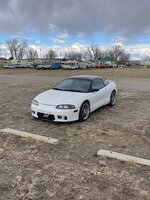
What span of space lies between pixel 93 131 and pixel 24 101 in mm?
4692

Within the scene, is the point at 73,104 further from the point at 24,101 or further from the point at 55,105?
the point at 24,101

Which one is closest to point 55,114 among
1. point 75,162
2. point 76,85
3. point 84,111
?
point 84,111

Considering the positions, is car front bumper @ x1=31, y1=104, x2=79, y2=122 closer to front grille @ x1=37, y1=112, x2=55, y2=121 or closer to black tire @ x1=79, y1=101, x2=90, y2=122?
front grille @ x1=37, y1=112, x2=55, y2=121

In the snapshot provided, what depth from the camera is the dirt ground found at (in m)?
3.25

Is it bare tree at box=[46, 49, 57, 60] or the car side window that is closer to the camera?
the car side window

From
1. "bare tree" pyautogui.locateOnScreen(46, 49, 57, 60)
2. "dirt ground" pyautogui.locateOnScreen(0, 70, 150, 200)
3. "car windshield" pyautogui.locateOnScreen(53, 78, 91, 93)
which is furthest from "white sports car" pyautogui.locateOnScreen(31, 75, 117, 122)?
"bare tree" pyautogui.locateOnScreen(46, 49, 57, 60)

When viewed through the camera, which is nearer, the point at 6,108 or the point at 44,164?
the point at 44,164

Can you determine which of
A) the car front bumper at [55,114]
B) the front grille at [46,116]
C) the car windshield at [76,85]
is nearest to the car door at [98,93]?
the car windshield at [76,85]

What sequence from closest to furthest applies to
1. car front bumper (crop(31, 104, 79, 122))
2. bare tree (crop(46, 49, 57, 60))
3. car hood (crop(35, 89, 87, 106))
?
car front bumper (crop(31, 104, 79, 122)), car hood (crop(35, 89, 87, 106)), bare tree (crop(46, 49, 57, 60))

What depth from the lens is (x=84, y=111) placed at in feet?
22.3

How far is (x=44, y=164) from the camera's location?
406 centimetres

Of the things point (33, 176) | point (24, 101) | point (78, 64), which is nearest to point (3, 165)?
point (33, 176)

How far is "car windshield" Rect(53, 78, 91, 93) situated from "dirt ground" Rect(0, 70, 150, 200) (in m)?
0.98

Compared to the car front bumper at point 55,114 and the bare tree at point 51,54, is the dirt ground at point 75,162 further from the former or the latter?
the bare tree at point 51,54
